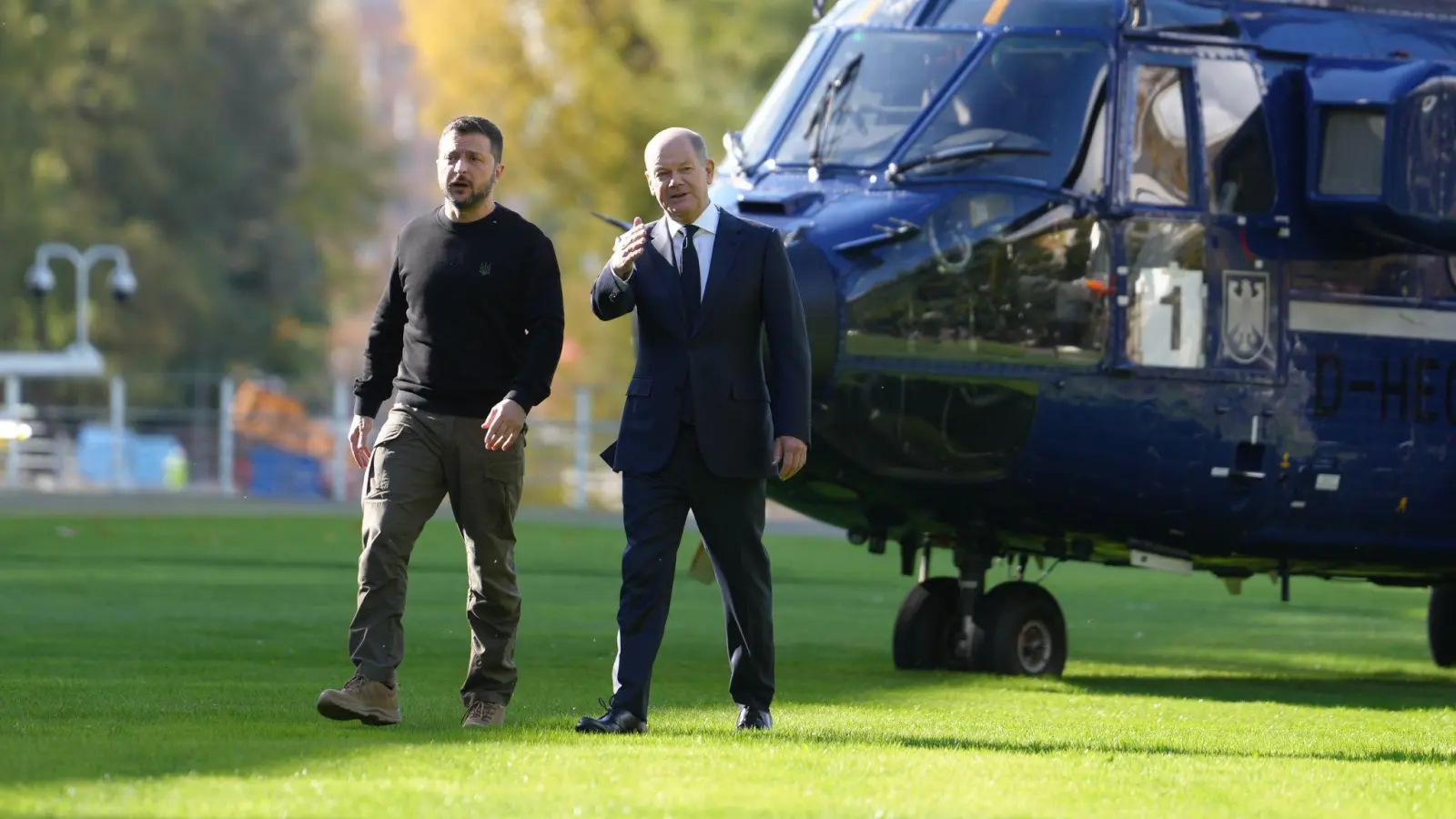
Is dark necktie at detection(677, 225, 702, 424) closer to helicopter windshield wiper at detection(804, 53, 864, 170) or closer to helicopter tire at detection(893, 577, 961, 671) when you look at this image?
helicopter windshield wiper at detection(804, 53, 864, 170)

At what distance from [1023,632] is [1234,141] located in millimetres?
Result: 2651

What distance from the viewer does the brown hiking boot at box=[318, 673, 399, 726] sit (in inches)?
385

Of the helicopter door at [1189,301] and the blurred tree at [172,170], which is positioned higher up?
the blurred tree at [172,170]

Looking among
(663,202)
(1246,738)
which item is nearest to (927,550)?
(1246,738)

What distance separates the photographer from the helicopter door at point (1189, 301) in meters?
13.7

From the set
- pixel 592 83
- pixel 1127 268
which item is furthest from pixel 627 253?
pixel 592 83

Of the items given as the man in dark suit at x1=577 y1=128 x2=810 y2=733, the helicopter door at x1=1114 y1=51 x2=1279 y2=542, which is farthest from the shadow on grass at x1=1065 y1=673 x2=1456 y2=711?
the man in dark suit at x1=577 y1=128 x2=810 y2=733

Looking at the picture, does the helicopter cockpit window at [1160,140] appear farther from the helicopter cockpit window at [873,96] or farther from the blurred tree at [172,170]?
the blurred tree at [172,170]

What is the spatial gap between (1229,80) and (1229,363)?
133cm

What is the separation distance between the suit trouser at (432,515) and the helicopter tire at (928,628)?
5.13 m

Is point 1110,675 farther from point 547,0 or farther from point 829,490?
point 547,0

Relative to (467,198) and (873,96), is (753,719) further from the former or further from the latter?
(873,96)

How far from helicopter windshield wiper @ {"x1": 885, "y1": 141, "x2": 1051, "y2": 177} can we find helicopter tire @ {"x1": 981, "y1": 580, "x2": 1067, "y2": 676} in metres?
2.33

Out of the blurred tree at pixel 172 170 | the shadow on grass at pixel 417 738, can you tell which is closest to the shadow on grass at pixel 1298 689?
the shadow on grass at pixel 417 738
